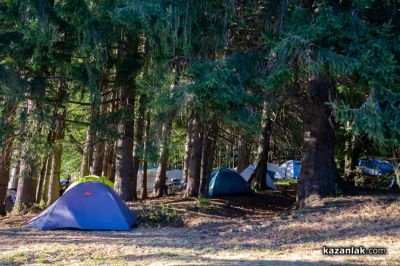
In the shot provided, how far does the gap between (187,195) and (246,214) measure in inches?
124

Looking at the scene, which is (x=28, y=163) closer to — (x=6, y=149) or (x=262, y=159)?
(x=6, y=149)

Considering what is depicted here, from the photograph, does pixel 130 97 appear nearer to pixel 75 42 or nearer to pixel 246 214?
pixel 75 42

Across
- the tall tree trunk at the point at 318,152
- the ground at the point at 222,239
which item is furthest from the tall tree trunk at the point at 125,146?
the tall tree trunk at the point at 318,152

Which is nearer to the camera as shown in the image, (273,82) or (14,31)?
(273,82)

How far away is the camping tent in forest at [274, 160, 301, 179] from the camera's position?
104 feet

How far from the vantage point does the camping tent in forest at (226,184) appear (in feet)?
56.2

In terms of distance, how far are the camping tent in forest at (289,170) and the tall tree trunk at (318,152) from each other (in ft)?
69.2

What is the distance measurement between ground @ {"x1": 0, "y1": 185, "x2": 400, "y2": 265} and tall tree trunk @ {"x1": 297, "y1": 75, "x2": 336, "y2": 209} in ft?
1.81

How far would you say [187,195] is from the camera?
50.3ft

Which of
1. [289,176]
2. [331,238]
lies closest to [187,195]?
[331,238]

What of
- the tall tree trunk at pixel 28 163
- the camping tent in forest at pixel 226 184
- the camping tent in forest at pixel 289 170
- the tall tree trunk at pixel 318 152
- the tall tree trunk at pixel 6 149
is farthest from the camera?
the camping tent in forest at pixel 289 170

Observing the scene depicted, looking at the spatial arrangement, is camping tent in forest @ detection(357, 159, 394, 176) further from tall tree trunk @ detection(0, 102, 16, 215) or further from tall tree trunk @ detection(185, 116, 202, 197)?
tall tree trunk @ detection(0, 102, 16, 215)

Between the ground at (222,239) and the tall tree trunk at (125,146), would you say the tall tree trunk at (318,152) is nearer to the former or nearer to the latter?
the ground at (222,239)

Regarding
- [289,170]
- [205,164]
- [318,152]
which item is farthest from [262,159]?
[289,170]
